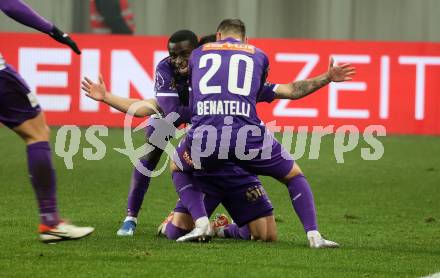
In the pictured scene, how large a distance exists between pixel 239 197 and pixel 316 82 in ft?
3.46

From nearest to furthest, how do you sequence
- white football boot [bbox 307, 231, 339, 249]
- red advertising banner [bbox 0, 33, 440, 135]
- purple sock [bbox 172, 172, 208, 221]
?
1. white football boot [bbox 307, 231, 339, 249]
2. purple sock [bbox 172, 172, 208, 221]
3. red advertising banner [bbox 0, 33, 440, 135]

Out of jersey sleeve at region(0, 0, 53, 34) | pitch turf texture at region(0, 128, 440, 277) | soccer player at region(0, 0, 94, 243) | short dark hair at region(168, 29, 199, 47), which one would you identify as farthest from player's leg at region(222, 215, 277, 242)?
jersey sleeve at region(0, 0, 53, 34)

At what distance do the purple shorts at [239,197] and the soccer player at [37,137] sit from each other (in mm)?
1562

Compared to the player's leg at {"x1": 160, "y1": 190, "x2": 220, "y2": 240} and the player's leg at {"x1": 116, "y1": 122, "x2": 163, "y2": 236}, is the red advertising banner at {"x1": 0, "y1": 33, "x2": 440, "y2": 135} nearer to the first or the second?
the player's leg at {"x1": 116, "y1": 122, "x2": 163, "y2": 236}

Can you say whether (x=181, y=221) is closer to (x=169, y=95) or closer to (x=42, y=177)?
(x=169, y=95)

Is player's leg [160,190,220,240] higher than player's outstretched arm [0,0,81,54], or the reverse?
player's outstretched arm [0,0,81,54]

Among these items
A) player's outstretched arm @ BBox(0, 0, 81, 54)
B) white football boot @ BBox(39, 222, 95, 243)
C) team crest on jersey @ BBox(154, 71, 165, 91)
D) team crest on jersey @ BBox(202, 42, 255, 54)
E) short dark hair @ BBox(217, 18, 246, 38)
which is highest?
short dark hair @ BBox(217, 18, 246, 38)

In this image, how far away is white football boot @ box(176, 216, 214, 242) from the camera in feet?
24.2

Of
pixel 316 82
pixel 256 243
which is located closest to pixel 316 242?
pixel 256 243

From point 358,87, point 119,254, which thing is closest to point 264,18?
point 358,87

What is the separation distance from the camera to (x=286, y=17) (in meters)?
20.7

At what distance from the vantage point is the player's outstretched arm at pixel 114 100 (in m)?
7.30

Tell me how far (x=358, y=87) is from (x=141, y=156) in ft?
29.6

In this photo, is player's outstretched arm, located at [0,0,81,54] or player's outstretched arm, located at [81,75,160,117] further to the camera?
player's outstretched arm, located at [81,75,160,117]
